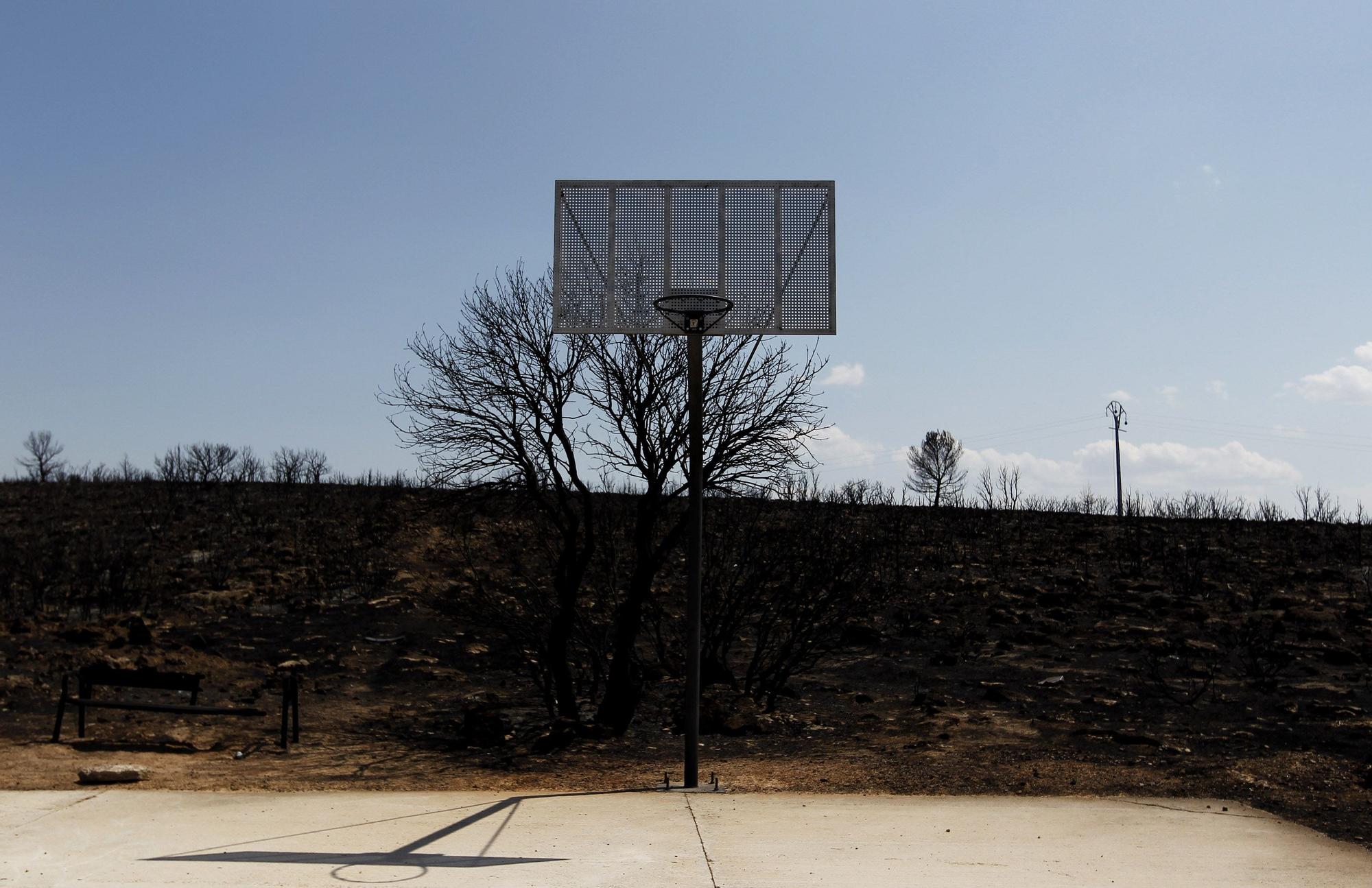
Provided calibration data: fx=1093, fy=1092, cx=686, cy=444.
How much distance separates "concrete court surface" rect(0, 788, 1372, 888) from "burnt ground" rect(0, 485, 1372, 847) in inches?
43.5

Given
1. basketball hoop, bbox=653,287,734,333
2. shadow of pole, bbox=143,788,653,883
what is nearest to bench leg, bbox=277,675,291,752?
shadow of pole, bbox=143,788,653,883

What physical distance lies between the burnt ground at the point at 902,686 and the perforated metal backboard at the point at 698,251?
425cm

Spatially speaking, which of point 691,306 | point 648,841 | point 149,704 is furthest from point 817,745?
point 149,704

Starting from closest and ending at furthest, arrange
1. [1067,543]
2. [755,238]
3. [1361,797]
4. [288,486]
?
1. [1361,797]
2. [755,238]
3. [1067,543]
4. [288,486]

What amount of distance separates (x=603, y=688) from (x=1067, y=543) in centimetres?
1459

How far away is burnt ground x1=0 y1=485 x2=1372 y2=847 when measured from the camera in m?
10.5

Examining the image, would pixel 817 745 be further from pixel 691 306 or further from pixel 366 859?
pixel 366 859

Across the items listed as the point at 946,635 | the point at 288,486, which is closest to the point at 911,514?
the point at 946,635

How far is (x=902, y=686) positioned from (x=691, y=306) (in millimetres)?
9203

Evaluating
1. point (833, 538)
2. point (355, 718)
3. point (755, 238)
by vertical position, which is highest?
point (755, 238)

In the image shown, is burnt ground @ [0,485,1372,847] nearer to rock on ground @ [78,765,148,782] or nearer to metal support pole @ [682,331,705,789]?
rock on ground @ [78,765,148,782]

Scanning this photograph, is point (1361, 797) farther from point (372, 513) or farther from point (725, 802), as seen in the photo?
point (372, 513)

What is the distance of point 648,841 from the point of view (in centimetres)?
704

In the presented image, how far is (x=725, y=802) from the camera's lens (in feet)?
28.2
